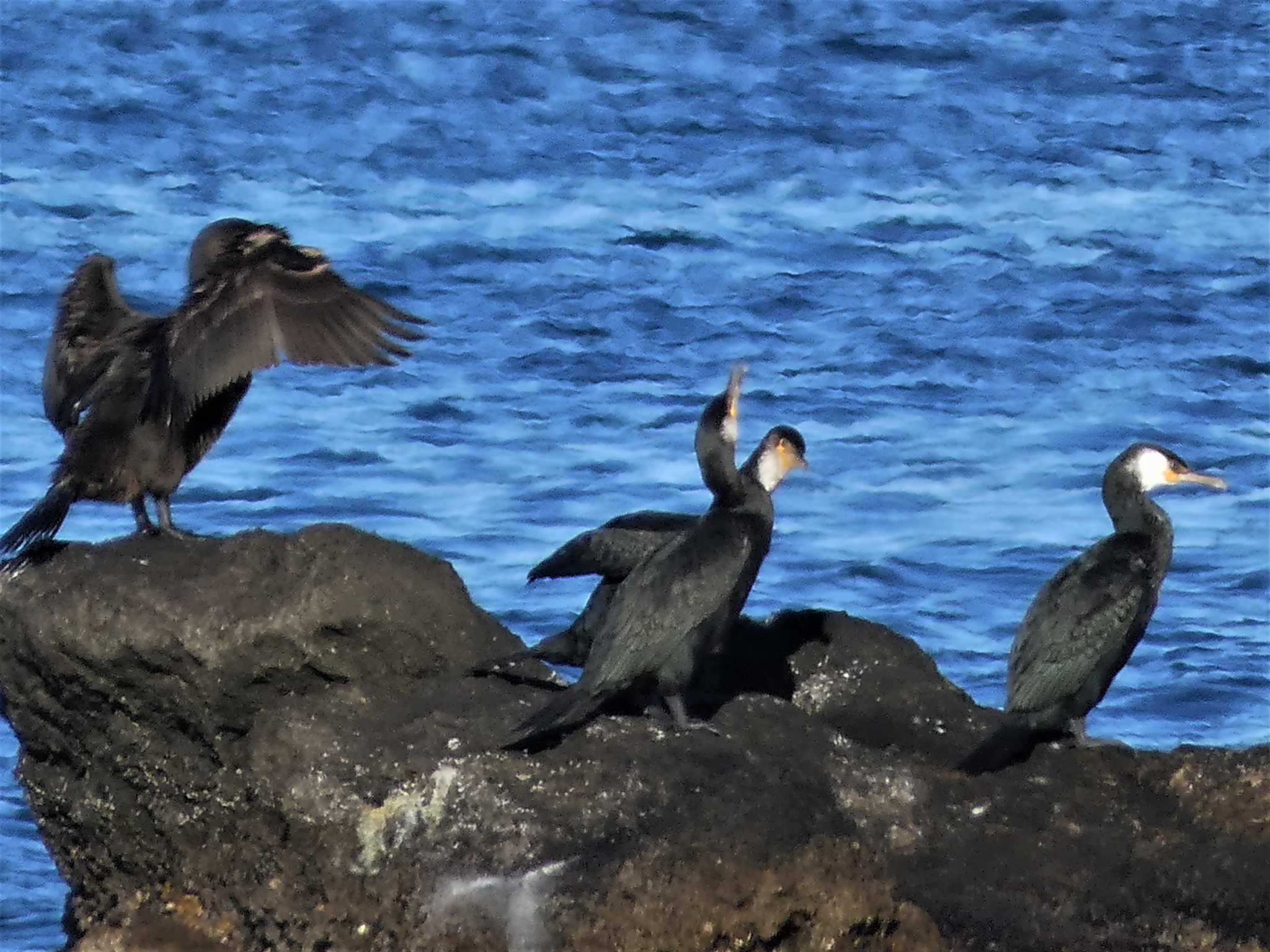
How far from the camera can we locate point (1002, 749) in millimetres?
6254

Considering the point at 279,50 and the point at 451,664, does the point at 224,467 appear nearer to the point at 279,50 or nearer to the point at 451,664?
the point at 279,50

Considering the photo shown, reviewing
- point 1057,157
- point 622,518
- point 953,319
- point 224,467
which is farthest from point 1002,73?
point 622,518

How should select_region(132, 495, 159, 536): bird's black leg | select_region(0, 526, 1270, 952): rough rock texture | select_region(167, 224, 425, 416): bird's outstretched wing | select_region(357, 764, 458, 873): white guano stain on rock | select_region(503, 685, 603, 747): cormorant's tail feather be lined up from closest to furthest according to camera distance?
select_region(0, 526, 1270, 952): rough rock texture, select_region(357, 764, 458, 873): white guano stain on rock, select_region(503, 685, 603, 747): cormorant's tail feather, select_region(132, 495, 159, 536): bird's black leg, select_region(167, 224, 425, 416): bird's outstretched wing

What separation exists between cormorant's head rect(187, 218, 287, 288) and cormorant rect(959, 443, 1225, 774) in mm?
2488

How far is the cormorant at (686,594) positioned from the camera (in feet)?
20.1

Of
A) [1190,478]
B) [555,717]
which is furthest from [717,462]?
[1190,478]

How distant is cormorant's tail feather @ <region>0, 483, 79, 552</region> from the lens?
6371 mm

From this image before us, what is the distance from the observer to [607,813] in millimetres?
5566

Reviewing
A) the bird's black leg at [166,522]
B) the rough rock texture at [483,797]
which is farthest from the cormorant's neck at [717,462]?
the bird's black leg at [166,522]

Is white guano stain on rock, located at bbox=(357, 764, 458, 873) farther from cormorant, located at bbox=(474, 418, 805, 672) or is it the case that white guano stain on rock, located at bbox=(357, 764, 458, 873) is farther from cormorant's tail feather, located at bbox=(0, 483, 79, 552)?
cormorant's tail feather, located at bbox=(0, 483, 79, 552)

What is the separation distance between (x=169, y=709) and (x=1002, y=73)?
13.3 m

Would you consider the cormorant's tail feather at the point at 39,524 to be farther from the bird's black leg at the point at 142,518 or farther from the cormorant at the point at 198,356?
the bird's black leg at the point at 142,518

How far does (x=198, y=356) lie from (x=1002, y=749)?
2.52 metres

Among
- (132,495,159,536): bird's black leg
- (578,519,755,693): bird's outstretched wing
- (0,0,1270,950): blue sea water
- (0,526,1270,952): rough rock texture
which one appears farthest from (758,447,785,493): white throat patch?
(0,0,1270,950): blue sea water
